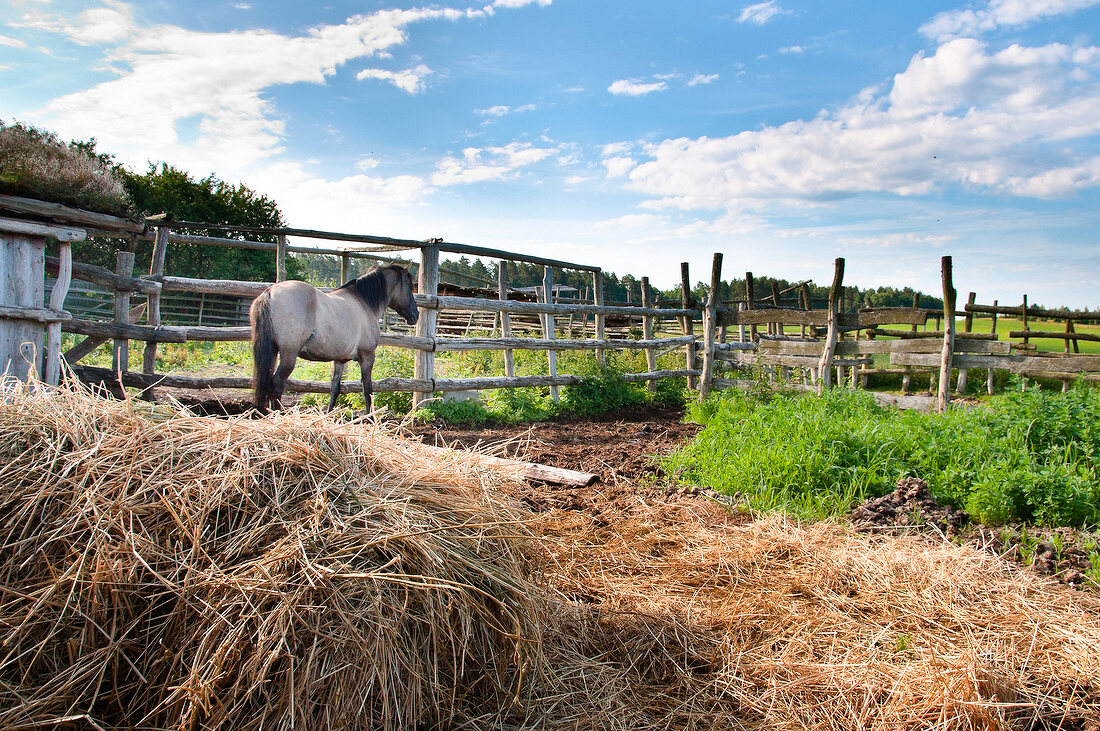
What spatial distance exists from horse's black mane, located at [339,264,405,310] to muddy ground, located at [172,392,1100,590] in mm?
1563

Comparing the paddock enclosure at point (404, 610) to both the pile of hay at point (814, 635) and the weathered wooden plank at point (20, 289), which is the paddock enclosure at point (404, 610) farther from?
the weathered wooden plank at point (20, 289)

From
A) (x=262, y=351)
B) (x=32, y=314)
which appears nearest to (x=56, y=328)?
(x=32, y=314)

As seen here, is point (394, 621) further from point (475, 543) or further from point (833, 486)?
point (833, 486)

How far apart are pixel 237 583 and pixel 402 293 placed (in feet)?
18.3

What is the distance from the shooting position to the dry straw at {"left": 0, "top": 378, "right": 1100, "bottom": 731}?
1355mm

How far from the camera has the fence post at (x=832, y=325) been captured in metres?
7.80

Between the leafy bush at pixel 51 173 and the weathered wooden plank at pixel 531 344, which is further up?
the leafy bush at pixel 51 173

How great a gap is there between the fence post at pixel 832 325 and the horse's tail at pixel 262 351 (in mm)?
6652

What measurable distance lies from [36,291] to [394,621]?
418 centimetres

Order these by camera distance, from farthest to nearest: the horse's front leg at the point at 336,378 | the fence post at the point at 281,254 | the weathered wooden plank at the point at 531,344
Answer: the weathered wooden plank at the point at 531,344 < the fence post at the point at 281,254 < the horse's front leg at the point at 336,378

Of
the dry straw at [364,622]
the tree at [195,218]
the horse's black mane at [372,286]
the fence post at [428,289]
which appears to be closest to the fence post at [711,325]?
the fence post at [428,289]

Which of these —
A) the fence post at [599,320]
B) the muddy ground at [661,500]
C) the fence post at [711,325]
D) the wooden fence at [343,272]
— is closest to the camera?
the muddy ground at [661,500]

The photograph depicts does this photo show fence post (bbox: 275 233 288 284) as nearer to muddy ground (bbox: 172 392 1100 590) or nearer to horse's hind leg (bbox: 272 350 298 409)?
muddy ground (bbox: 172 392 1100 590)

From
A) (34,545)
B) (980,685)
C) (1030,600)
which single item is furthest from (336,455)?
(1030,600)
